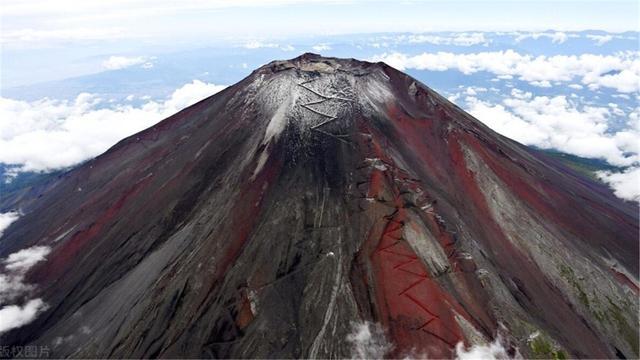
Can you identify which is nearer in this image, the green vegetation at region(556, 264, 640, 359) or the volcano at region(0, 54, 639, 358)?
the volcano at region(0, 54, 639, 358)

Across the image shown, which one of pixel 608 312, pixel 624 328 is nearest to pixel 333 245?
pixel 608 312

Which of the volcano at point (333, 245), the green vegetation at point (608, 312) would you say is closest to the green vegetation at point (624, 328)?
the green vegetation at point (608, 312)

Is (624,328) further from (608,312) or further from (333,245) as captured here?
(333,245)

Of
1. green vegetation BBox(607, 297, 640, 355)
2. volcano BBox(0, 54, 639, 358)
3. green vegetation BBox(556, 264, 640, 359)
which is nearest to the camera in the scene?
volcano BBox(0, 54, 639, 358)

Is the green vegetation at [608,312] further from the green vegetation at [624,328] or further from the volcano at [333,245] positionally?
the volcano at [333,245]

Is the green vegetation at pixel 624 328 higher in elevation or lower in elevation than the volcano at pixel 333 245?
lower

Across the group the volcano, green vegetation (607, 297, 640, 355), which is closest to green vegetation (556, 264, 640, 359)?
green vegetation (607, 297, 640, 355)

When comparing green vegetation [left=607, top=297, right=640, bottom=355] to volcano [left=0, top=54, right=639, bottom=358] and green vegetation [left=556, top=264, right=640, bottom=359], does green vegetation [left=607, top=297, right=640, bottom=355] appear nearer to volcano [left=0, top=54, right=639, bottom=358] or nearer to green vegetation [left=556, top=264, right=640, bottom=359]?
green vegetation [left=556, top=264, right=640, bottom=359]

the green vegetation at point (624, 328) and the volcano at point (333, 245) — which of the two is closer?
the volcano at point (333, 245)

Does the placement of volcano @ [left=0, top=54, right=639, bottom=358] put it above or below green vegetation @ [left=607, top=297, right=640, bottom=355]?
above

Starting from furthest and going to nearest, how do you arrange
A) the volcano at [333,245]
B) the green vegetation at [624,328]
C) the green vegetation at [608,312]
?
the green vegetation at [608,312], the green vegetation at [624,328], the volcano at [333,245]
